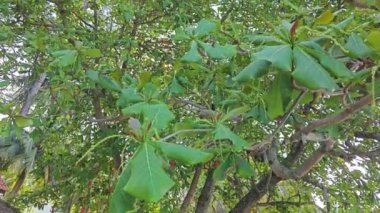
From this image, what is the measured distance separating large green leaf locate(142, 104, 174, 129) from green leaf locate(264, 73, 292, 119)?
275 millimetres

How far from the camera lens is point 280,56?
3.20ft

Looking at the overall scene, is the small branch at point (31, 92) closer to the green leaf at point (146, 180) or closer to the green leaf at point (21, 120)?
the green leaf at point (21, 120)

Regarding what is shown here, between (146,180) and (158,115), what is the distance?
336 millimetres

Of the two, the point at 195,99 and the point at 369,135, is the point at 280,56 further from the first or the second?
the point at 369,135

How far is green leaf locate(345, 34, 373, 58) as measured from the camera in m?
1.06

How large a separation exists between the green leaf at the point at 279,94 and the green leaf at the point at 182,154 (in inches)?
10.1

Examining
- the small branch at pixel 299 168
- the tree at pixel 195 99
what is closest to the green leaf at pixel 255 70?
the tree at pixel 195 99

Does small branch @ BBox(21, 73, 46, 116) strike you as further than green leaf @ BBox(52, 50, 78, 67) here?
Yes

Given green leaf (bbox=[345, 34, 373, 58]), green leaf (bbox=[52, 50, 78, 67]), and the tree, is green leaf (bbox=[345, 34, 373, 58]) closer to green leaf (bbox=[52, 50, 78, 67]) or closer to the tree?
the tree

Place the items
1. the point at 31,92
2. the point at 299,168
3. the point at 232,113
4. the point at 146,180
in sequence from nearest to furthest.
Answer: the point at 146,180 → the point at 232,113 → the point at 299,168 → the point at 31,92

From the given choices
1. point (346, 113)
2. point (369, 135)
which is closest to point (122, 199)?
point (346, 113)

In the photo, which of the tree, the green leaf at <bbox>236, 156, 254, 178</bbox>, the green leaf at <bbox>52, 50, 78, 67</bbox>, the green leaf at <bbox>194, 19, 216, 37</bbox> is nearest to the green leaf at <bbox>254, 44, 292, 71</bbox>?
the tree

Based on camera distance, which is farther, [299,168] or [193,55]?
[299,168]

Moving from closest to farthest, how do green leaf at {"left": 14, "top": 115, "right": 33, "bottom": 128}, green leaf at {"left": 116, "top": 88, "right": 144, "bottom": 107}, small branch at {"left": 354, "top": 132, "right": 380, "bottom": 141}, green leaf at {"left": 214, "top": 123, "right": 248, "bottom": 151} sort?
1. green leaf at {"left": 214, "top": 123, "right": 248, "bottom": 151}
2. green leaf at {"left": 116, "top": 88, "right": 144, "bottom": 107}
3. green leaf at {"left": 14, "top": 115, "right": 33, "bottom": 128}
4. small branch at {"left": 354, "top": 132, "right": 380, "bottom": 141}
